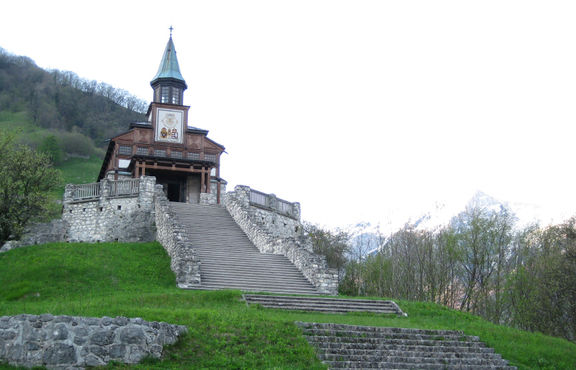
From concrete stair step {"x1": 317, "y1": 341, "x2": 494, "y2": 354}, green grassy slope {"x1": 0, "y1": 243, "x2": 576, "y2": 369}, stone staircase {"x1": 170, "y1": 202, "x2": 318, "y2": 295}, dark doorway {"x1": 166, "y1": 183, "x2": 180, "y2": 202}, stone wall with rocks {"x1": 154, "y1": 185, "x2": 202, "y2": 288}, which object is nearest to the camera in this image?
green grassy slope {"x1": 0, "y1": 243, "x2": 576, "y2": 369}

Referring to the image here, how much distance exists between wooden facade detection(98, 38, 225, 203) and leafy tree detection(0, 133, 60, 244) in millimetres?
9374

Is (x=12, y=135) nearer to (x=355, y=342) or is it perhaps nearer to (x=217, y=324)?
(x=217, y=324)

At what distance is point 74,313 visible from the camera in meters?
14.4

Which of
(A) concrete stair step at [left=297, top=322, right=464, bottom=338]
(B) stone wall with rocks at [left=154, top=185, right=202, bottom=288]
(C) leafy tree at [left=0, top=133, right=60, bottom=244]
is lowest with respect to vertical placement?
(A) concrete stair step at [left=297, top=322, right=464, bottom=338]

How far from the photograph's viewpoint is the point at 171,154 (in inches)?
1703

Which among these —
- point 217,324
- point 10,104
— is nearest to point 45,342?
point 217,324

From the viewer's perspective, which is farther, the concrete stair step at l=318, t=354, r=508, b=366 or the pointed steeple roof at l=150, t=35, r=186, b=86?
the pointed steeple roof at l=150, t=35, r=186, b=86

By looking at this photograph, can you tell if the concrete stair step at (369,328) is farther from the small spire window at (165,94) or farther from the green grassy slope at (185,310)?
the small spire window at (165,94)

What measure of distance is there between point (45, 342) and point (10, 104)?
306 ft

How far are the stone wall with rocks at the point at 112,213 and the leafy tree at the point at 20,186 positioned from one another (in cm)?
361

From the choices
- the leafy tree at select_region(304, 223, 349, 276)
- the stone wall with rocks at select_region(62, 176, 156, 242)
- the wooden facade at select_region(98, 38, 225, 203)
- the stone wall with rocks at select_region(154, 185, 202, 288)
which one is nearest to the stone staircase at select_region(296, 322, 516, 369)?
the stone wall with rocks at select_region(154, 185, 202, 288)

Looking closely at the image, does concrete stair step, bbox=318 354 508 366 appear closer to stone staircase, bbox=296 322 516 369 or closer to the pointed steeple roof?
stone staircase, bbox=296 322 516 369

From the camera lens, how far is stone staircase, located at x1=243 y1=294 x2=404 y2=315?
20188mm

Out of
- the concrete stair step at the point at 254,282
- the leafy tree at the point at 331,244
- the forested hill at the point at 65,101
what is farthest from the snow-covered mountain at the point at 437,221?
the forested hill at the point at 65,101
